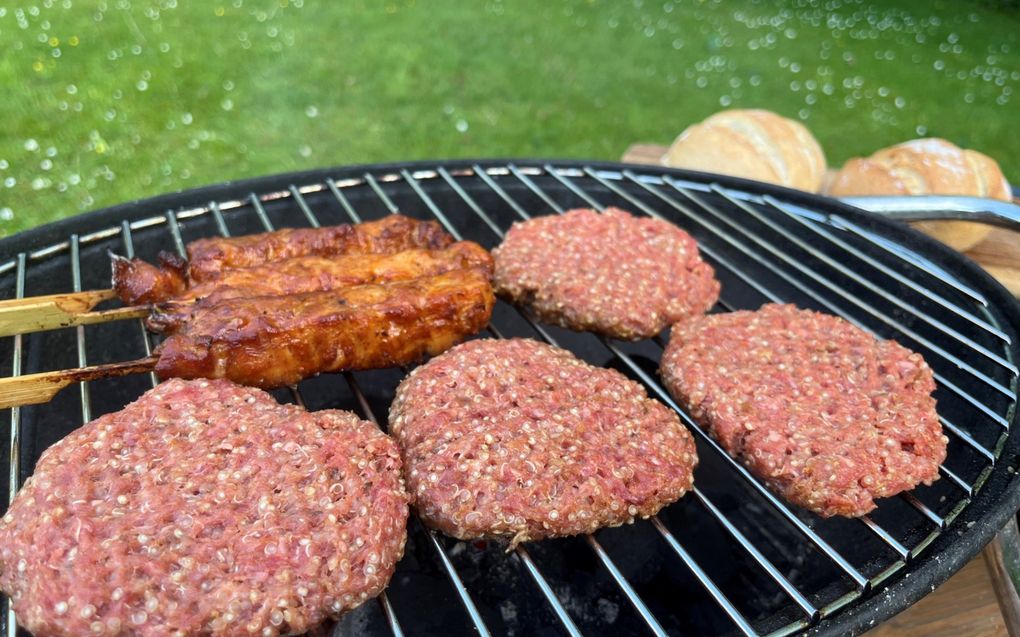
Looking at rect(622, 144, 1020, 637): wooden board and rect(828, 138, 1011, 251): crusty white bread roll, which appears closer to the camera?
rect(622, 144, 1020, 637): wooden board

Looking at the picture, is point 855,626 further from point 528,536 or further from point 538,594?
point 538,594

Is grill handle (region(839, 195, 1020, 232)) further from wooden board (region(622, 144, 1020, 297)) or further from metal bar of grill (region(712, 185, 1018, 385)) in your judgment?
wooden board (region(622, 144, 1020, 297))

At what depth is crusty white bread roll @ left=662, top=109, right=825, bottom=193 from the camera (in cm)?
381

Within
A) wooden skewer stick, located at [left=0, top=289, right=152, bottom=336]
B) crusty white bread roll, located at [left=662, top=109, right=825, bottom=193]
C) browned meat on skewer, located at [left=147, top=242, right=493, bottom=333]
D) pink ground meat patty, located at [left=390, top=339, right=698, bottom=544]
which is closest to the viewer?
pink ground meat patty, located at [left=390, top=339, right=698, bottom=544]

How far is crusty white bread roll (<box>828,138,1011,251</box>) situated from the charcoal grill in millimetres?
1182

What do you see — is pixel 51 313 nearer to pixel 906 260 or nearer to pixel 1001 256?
pixel 906 260

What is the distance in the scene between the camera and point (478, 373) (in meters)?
1.97

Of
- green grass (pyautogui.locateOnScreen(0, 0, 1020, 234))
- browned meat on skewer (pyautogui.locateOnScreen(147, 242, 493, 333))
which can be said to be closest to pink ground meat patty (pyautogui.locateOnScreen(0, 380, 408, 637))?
browned meat on skewer (pyautogui.locateOnScreen(147, 242, 493, 333))

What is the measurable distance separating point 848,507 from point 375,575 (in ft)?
3.52

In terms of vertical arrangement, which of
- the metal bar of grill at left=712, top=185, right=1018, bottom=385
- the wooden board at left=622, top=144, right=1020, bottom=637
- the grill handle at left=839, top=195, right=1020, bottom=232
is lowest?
the wooden board at left=622, top=144, right=1020, bottom=637

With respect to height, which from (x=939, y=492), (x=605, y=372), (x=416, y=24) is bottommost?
(x=416, y=24)

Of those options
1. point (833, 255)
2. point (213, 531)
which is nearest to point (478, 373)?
point (213, 531)

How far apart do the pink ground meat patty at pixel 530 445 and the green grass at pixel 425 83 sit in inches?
170

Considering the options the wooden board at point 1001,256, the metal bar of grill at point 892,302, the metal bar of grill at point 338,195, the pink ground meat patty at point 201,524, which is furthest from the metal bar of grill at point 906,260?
the pink ground meat patty at point 201,524
